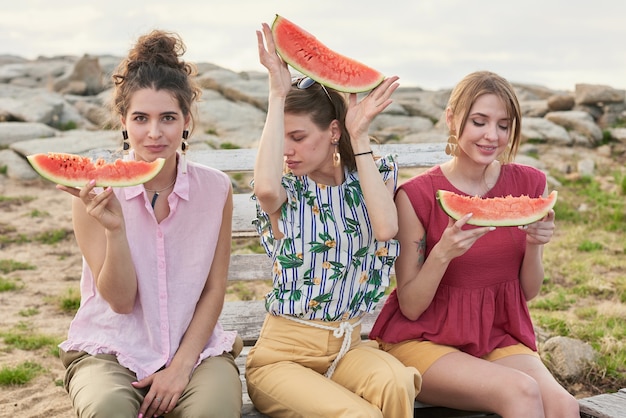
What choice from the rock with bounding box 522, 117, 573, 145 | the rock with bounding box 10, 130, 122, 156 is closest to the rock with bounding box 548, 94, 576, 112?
the rock with bounding box 522, 117, 573, 145

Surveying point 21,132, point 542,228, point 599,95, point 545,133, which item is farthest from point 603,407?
point 599,95

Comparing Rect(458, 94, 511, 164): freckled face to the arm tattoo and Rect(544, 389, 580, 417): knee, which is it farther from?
Rect(544, 389, 580, 417): knee

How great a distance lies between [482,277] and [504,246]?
0.58ft

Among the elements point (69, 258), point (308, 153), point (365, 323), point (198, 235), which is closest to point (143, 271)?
point (198, 235)

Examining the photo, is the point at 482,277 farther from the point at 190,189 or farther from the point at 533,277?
the point at 190,189

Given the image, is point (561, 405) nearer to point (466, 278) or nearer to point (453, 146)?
point (466, 278)

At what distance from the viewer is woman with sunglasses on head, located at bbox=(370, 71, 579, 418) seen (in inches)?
132

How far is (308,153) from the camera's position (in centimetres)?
333

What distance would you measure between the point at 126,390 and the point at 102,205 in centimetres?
74

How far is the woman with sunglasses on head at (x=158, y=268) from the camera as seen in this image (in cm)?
315

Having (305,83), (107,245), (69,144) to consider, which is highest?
(305,83)

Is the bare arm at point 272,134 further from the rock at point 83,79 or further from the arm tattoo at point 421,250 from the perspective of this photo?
the rock at point 83,79

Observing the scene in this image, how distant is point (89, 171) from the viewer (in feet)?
10.1

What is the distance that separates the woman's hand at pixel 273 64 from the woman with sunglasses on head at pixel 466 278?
0.76m
